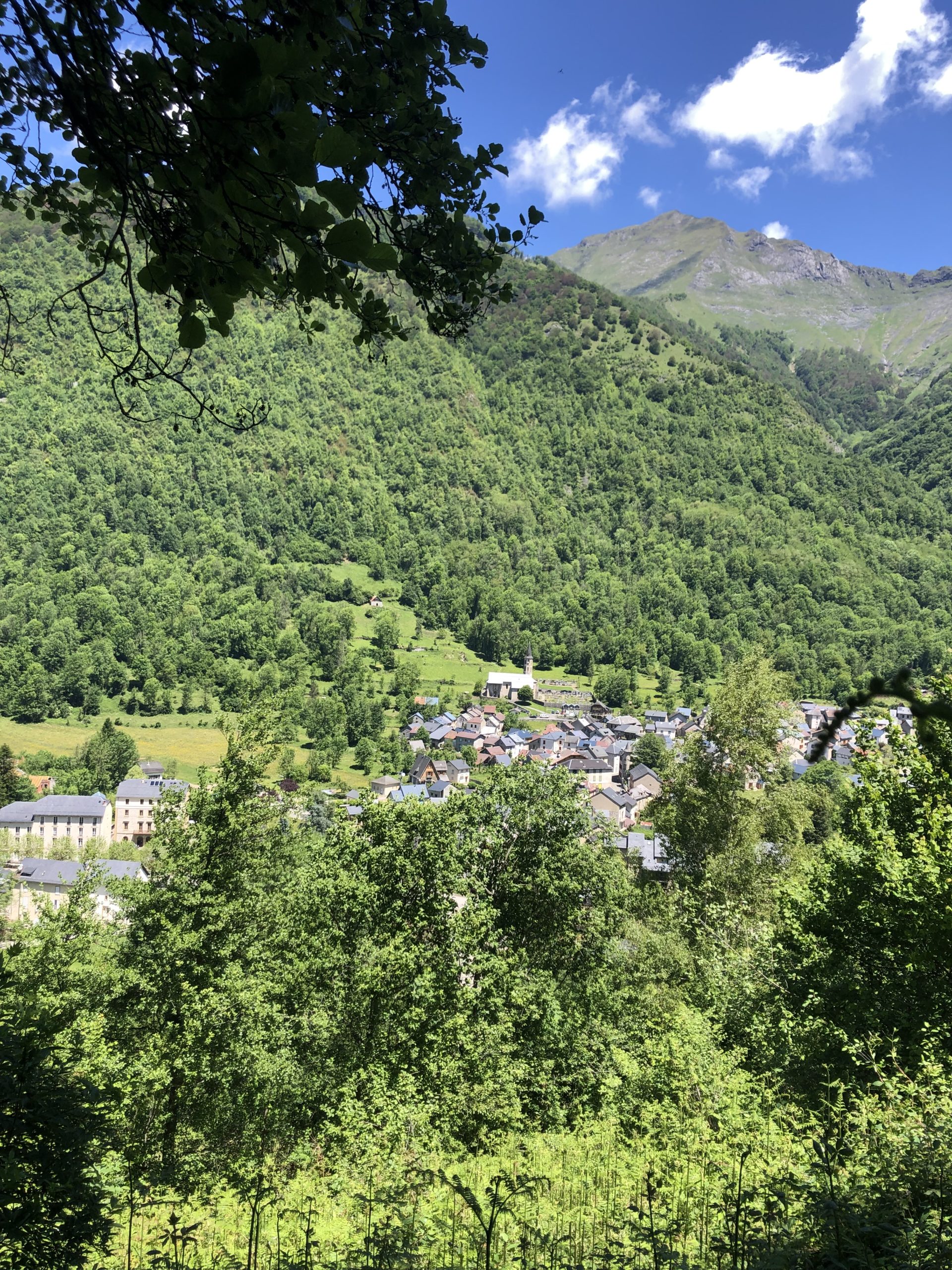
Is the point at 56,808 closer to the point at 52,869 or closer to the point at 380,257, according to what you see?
the point at 52,869

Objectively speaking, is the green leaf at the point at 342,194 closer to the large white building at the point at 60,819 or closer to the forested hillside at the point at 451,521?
the large white building at the point at 60,819

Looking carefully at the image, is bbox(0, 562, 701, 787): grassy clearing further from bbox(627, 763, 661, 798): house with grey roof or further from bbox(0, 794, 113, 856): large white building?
bbox(627, 763, 661, 798): house with grey roof

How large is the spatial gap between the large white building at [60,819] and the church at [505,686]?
56.5m

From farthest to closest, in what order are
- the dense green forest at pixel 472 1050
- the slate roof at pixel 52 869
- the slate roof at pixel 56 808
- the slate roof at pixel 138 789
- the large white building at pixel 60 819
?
1. the slate roof at pixel 138 789
2. the slate roof at pixel 56 808
3. the large white building at pixel 60 819
4. the slate roof at pixel 52 869
5. the dense green forest at pixel 472 1050

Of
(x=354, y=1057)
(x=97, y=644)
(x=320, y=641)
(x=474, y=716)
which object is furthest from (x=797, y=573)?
(x=354, y=1057)

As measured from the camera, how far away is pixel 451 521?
537 ft

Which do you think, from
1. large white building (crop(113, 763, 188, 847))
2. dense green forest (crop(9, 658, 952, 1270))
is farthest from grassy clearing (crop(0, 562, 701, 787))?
dense green forest (crop(9, 658, 952, 1270))

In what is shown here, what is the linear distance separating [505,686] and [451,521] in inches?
2685

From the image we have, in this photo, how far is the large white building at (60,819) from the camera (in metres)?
49.7

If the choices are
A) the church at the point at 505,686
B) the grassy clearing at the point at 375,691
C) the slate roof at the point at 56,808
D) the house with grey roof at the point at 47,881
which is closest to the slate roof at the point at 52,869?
the house with grey roof at the point at 47,881

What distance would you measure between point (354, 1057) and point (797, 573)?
13097 cm

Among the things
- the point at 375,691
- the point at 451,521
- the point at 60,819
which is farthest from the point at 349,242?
the point at 451,521

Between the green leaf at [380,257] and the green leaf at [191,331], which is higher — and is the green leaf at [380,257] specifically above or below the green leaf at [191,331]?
above

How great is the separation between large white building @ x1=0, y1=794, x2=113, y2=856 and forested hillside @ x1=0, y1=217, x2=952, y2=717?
37.7 m
